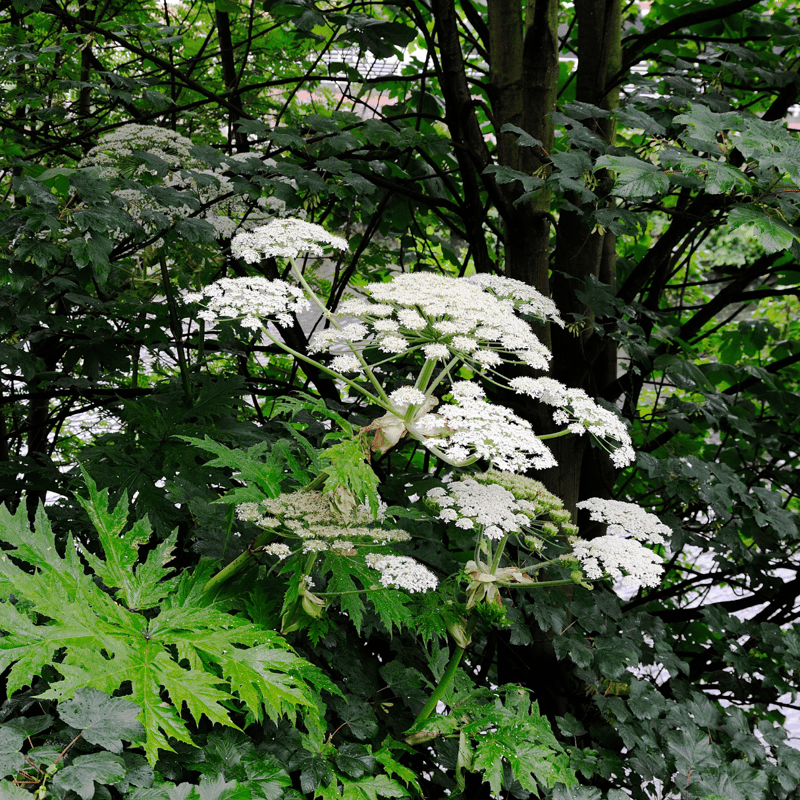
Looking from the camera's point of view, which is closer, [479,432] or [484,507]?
[479,432]

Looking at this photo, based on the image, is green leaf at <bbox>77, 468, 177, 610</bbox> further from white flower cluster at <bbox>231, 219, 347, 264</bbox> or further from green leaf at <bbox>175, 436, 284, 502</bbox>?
white flower cluster at <bbox>231, 219, 347, 264</bbox>

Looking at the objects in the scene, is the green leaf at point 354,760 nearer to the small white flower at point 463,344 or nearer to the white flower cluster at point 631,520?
the white flower cluster at point 631,520

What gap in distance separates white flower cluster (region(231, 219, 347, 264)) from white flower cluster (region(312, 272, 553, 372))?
0.57 ft

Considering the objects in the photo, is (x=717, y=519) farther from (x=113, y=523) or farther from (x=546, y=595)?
(x=113, y=523)

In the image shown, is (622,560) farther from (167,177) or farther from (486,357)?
(167,177)

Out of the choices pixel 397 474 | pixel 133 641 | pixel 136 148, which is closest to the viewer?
pixel 133 641

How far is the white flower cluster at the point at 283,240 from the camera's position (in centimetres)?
145

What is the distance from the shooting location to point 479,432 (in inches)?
A: 47.9

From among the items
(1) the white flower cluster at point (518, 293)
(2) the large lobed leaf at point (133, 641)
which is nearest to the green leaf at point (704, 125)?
(1) the white flower cluster at point (518, 293)

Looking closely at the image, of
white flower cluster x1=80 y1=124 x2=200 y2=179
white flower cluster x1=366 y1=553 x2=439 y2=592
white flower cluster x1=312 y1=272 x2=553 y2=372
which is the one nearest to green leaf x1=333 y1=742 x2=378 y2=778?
white flower cluster x1=366 y1=553 x2=439 y2=592

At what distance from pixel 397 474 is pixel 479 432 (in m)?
1.40

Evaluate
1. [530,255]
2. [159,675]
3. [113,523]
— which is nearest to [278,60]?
[530,255]

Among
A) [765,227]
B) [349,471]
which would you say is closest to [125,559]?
[349,471]

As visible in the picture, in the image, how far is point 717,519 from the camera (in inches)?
92.1
